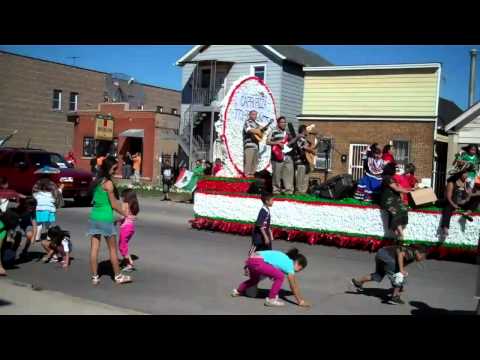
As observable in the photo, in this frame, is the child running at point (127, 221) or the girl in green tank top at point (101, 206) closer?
the girl in green tank top at point (101, 206)

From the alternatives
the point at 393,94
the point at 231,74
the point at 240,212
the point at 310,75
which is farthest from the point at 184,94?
the point at 240,212

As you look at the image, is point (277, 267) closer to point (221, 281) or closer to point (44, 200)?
point (221, 281)

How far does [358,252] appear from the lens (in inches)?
449

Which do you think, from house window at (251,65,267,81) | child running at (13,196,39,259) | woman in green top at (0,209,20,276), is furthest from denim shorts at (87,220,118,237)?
house window at (251,65,267,81)

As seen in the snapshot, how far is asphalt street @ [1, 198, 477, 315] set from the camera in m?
7.04

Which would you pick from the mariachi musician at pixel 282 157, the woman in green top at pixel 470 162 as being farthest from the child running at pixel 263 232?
the mariachi musician at pixel 282 157

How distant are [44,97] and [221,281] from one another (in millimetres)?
33649

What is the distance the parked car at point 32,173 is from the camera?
18.0 meters

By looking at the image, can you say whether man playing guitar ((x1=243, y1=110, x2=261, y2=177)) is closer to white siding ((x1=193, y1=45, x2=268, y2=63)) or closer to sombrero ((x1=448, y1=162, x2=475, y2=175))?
sombrero ((x1=448, y1=162, x2=475, y2=175))

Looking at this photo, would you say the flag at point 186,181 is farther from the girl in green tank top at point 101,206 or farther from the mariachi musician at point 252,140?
the girl in green tank top at point 101,206

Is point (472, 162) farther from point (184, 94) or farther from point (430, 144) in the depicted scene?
point (184, 94)

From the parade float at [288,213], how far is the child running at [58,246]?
15.6 feet

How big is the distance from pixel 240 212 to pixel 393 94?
12.5 meters
